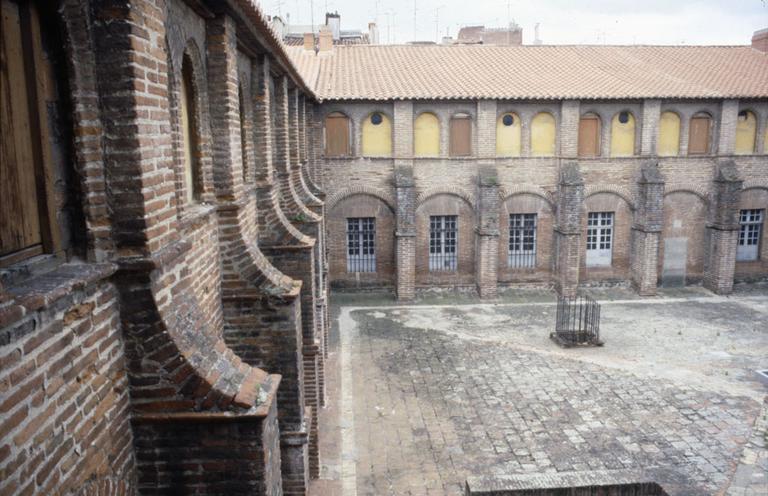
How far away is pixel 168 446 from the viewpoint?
3.84m

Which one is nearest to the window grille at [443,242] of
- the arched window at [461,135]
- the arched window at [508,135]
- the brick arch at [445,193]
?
the brick arch at [445,193]

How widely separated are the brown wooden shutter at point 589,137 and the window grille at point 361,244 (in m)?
7.68

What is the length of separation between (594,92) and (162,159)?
1857cm

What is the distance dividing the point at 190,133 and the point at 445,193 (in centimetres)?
1517

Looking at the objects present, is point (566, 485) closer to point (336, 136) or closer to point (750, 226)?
point (336, 136)

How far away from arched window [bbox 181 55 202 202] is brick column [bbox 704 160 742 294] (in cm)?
2006

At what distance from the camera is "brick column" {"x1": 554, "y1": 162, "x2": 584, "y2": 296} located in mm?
20062

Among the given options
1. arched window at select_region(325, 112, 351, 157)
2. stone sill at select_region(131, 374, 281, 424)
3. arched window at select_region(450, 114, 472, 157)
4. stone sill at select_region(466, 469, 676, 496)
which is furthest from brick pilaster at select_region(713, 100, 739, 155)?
stone sill at select_region(131, 374, 281, 424)

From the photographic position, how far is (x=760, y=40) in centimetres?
2473

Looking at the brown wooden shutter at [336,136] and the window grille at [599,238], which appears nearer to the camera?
the brown wooden shutter at [336,136]

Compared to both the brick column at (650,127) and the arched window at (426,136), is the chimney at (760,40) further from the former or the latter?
the arched window at (426,136)

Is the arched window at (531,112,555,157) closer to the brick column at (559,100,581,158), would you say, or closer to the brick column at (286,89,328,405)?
the brick column at (559,100,581,158)

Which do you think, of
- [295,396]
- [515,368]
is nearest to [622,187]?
[515,368]

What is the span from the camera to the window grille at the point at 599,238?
2138 centimetres
